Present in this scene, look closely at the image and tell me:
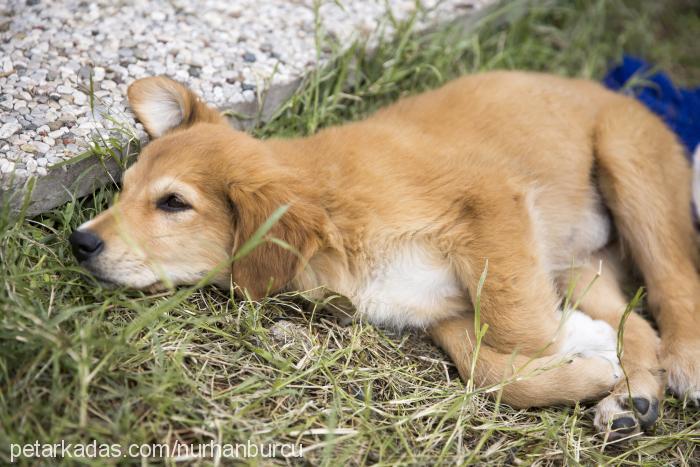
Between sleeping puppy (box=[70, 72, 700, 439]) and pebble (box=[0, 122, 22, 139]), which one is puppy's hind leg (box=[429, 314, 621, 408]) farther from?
pebble (box=[0, 122, 22, 139])

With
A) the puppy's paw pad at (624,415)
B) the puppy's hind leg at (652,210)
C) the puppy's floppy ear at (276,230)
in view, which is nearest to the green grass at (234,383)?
the puppy's paw pad at (624,415)

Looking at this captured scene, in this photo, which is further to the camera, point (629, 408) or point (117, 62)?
point (117, 62)

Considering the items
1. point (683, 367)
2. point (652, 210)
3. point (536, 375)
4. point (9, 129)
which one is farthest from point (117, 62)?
point (683, 367)

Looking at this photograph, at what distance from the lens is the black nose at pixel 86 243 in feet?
10.2

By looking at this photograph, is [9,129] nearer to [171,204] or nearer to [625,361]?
[171,204]

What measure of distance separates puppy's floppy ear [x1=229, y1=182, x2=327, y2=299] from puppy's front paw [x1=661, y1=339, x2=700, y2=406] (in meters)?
2.03

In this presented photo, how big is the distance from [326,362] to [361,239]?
608 millimetres

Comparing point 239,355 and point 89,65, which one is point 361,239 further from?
point 89,65

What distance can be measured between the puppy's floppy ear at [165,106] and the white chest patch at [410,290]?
1.29 meters

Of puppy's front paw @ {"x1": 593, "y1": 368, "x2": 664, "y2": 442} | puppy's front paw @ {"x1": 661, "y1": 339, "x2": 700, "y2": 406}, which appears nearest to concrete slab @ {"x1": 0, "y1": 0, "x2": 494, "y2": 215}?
puppy's front paw @ {"x1": 593, "y1": 368, "x2": 664, "y2": 442}

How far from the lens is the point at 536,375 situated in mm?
3371

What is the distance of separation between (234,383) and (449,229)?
1.27 metres

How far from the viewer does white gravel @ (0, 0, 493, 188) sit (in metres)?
3.71

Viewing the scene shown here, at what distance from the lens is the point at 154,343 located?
9.97 ft
